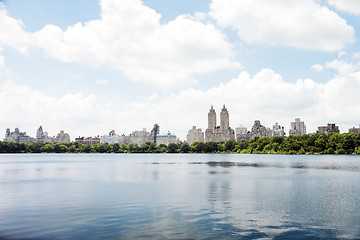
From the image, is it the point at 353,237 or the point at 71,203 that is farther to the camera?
the point at 71,203

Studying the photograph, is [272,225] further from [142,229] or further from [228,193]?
[228,193]

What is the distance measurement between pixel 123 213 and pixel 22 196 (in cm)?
1615

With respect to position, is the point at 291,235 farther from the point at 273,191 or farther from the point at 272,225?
the point at 273,191

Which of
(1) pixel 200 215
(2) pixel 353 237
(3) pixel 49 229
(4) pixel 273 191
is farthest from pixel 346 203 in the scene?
(3) pixel 49 229

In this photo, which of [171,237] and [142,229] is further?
[142,229]

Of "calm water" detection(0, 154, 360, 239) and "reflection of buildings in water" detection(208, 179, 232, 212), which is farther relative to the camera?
"reflection of buildings in water" detection(208, 179, 232, 212)

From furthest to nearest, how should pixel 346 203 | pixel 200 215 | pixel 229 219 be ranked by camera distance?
pixel 346 203, pixel 200 215, pixel 229 219

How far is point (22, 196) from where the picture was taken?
3478 centimetres

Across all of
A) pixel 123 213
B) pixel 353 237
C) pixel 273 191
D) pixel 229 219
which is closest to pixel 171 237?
pixel 229 219

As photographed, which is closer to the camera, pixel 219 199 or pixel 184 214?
pixel 184 214

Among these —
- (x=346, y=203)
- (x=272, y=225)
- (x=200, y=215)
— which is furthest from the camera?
(x=346, y=203)

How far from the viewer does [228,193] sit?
3528cm

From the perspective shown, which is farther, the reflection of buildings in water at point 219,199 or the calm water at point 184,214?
the reflection of buildings in water at point 219,199

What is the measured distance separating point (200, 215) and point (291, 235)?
737 centimetres
